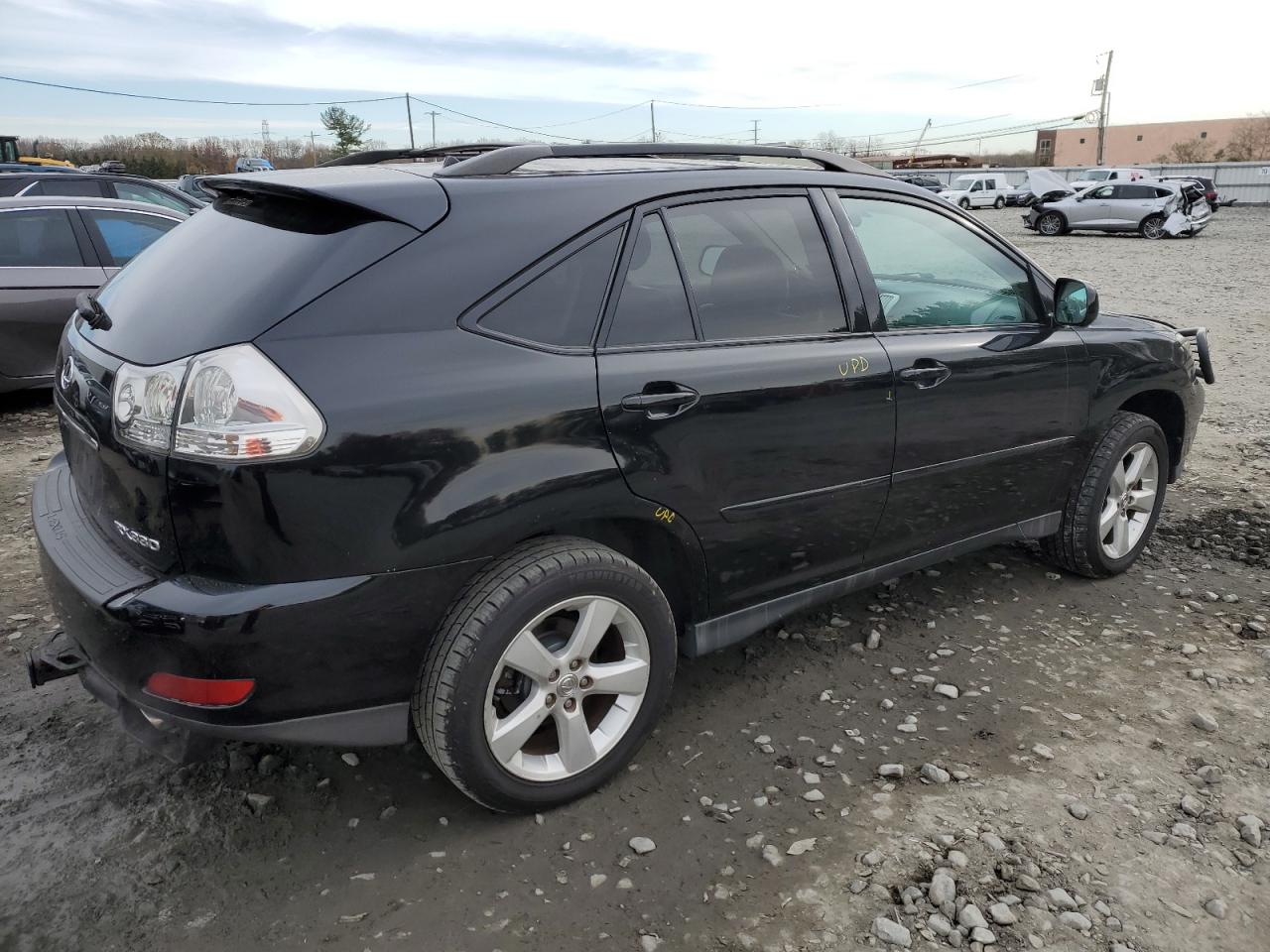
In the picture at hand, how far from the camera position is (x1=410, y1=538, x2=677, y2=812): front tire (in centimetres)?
238

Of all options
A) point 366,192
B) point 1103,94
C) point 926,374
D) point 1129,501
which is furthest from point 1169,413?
point 1103,94

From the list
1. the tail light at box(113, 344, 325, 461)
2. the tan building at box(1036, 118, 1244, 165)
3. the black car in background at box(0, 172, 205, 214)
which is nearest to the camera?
the tail light at box(113, 344, 325, 461)

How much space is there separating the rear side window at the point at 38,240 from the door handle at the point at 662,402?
6.09 m

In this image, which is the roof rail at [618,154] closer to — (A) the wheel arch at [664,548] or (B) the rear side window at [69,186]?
(A) the wheel arch at [664,548]

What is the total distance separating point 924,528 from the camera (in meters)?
3.49

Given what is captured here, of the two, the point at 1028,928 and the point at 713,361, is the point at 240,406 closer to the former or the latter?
the point at 713,361

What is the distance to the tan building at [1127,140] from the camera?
285 feet

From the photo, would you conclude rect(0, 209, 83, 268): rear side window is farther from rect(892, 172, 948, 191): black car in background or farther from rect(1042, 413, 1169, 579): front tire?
rect(1042, 413, 1169, 579): front tire

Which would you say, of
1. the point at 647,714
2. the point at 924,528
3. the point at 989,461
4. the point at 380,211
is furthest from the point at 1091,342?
the point at 380,211

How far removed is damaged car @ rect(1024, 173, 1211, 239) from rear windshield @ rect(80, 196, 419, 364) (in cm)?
2870

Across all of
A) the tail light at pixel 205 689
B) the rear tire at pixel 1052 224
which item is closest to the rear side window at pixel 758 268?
the tail light at pixel 205 689

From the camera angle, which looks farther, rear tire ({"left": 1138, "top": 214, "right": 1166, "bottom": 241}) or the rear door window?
rear tire ({"left": 1138, "top": 214, "right": 1166, "bottom": 241})

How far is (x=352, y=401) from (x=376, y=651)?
1.96 ft

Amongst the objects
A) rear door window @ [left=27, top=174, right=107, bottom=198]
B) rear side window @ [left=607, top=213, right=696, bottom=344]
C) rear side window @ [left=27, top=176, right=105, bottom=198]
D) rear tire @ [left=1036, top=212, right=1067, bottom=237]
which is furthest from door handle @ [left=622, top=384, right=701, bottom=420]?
rear tire @ [left=1036, top=212, right=1067, bottom=237]
